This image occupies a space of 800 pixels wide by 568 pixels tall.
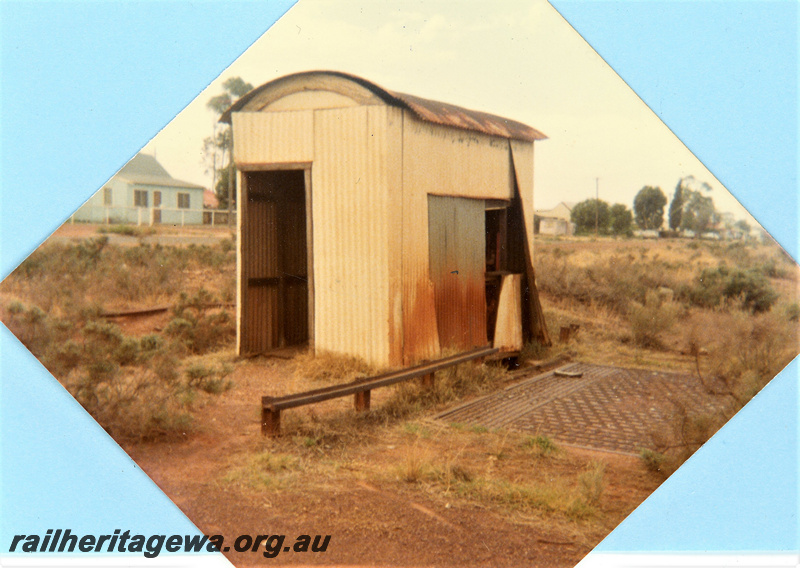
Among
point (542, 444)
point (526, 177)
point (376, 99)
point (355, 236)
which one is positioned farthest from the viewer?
point (526, 177)

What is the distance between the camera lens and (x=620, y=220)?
7.88m

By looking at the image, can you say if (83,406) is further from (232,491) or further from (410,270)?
(410,270)

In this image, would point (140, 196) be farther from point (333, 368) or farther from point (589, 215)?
point (589, 215)

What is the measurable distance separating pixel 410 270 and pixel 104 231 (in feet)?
15.4

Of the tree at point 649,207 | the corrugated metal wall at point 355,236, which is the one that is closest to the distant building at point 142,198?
the corrugated metal wall at point 355,236

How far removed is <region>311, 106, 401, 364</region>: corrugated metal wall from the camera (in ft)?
21.5

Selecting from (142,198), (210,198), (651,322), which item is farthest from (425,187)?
(651,322)

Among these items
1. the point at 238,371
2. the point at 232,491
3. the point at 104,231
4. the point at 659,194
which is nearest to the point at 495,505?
the point at 232,491

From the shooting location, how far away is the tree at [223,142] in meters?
5.00

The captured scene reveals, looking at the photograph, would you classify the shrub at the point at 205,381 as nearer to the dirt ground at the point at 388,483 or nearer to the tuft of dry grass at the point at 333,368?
the dirt ground at the point at 388,483

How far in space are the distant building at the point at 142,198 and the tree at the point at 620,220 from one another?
4531 mm

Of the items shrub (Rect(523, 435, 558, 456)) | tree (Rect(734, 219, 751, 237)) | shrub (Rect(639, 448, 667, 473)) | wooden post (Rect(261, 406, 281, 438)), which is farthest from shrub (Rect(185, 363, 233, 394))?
tree (Rect(734, 219, 751, 237))

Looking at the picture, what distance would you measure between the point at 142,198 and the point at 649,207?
5.86m

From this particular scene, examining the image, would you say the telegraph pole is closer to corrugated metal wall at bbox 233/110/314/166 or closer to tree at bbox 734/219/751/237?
tree at bbox 734/219/751/237
